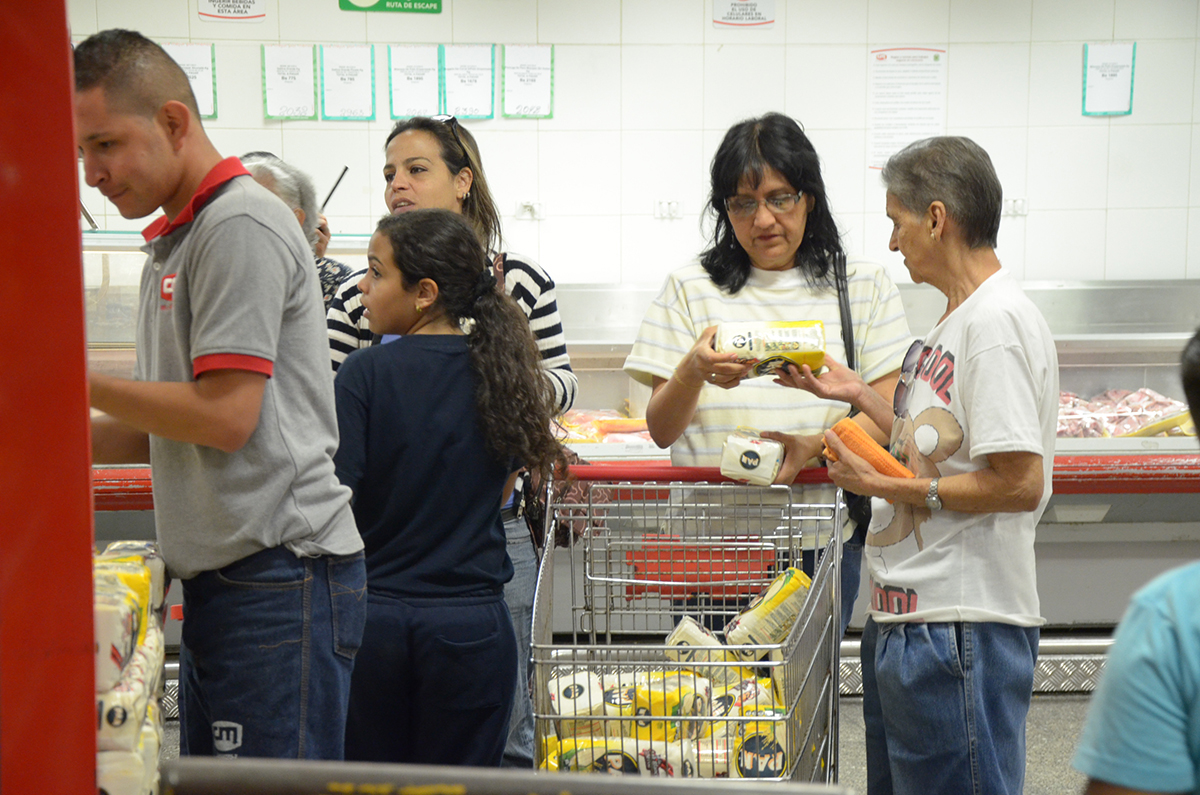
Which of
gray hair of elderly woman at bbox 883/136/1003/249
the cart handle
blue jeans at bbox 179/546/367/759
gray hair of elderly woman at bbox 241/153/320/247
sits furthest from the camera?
gray hair of elderly woman at bbox 241/153/320/247

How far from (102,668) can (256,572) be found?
0.52 m

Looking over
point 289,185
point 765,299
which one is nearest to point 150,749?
point 765,299

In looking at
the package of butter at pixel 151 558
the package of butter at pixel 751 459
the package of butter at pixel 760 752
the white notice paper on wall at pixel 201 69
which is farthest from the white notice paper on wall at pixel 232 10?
the package of butter at pixel 760 752

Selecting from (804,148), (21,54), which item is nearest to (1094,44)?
(804,148)

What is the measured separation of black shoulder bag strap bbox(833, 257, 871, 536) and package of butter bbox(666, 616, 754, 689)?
1.60 ft

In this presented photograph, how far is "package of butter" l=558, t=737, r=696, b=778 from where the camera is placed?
1631mm

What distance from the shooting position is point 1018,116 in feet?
16.2

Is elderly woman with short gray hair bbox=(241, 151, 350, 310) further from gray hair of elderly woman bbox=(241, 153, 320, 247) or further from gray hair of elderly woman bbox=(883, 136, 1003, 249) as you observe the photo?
gray hair of elderly woman bbox=(883, 136, 1003, 249)

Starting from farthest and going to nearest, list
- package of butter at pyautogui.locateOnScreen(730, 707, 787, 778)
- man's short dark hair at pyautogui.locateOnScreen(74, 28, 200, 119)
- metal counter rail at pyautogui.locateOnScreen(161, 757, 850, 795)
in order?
package of butter at pyautogui.locateOnScreen(730, 707, 787, 778) → man's short dark hair at pyautogui.locateOnScreen(74, 28, 200, 119) → metal counter rail at pyautogui.locateOnScreen(161, 757, 850, 795)

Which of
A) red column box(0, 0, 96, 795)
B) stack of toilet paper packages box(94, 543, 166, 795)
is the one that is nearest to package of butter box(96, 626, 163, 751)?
stack of toilet paper packages box(94, 543, 166, 795)

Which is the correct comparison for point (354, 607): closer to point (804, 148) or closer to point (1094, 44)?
point (804, 148)

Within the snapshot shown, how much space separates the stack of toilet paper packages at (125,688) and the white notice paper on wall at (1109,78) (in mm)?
5129

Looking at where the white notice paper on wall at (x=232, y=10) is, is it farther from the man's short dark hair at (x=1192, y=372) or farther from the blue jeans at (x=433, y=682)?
the man's short dark hair at (x=1192, y=372)

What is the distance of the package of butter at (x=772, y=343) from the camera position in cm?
195
